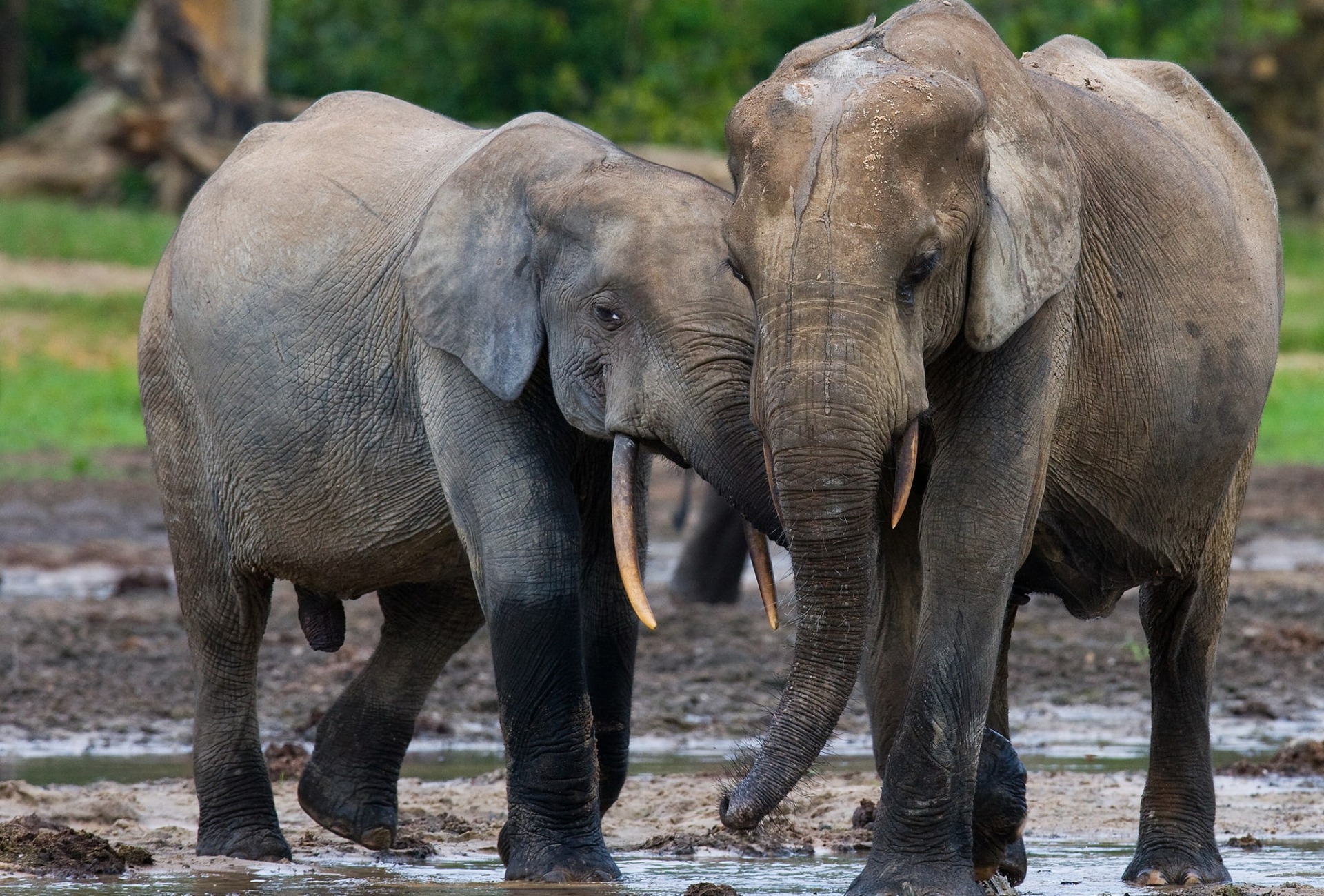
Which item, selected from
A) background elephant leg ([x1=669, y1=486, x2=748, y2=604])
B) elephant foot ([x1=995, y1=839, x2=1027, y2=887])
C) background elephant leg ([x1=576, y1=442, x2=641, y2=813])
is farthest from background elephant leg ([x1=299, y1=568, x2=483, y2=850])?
background elephant leg ([x1=669, y1=486, x2=748, y2=604])

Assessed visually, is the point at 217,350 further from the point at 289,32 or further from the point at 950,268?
the point at 289,32

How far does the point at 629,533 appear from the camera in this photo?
5.41 metres

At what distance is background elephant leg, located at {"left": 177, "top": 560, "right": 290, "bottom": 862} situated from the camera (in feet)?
21.7

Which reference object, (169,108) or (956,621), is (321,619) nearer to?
(956,621)

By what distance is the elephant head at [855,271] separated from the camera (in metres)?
4.59

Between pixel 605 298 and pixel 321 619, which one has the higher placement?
pixel 605 298

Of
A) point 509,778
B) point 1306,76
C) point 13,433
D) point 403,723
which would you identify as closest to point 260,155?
point 403,723

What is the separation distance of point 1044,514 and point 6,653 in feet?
18.0

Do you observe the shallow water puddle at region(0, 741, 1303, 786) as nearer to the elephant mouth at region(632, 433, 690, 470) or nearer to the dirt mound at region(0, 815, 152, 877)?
the dirt mound at region(0, 815, 152, 877)

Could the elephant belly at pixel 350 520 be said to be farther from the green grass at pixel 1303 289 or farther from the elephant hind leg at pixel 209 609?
the green grass at pixel 1303 289

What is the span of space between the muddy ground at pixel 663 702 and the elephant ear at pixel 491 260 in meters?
1.01

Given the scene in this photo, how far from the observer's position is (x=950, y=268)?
4.81m

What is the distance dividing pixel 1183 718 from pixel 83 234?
21.9m

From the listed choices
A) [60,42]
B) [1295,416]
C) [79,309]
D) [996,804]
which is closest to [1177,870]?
[996,804]
